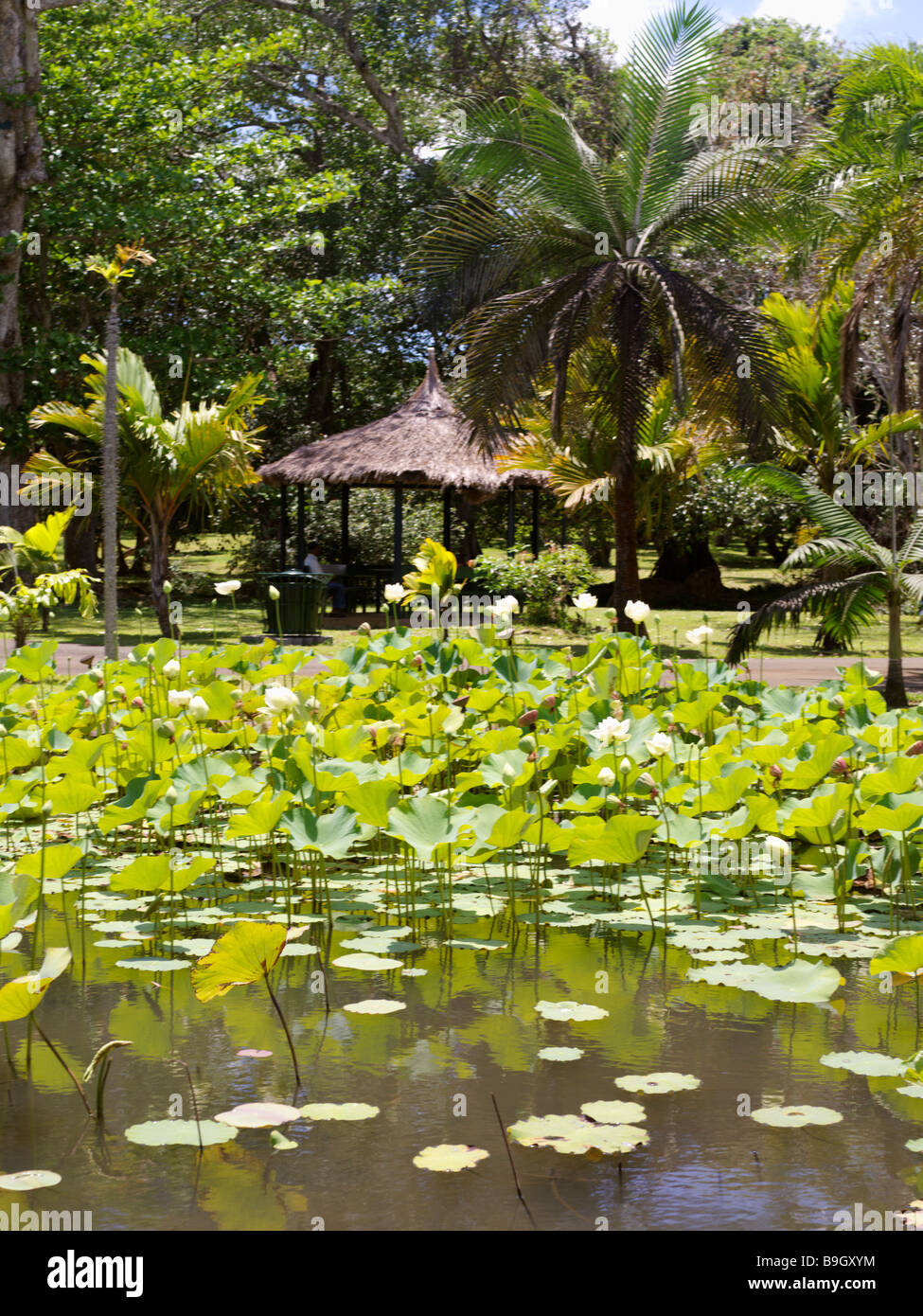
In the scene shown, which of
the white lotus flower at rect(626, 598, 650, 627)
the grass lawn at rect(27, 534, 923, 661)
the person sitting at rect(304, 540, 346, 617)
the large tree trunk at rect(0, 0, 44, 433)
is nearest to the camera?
the white lotus flower at rect(626, 598, 650, 627)

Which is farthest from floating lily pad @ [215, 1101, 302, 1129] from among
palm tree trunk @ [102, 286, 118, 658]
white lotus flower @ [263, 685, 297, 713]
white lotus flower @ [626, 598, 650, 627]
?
palm tree trunk @ [102, 286, 118, 658]

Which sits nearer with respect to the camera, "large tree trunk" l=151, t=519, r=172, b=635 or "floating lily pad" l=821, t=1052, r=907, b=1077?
"floating lily pad" l=821, t=1052, r=907, b=1077

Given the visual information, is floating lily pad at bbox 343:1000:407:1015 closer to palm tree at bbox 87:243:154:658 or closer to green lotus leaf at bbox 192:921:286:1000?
green lotus leaf at bbox 192:921:286:1000

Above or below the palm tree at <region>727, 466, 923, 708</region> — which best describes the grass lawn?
below

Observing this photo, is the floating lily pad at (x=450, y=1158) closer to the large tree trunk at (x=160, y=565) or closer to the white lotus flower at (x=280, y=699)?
the white lotus flower at (x=280, y=699)

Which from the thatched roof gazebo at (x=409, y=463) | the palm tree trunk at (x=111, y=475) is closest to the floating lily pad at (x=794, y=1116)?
the palm tree trunk at (x=111, y=475)

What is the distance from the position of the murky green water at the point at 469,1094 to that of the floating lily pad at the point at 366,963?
0.09 m

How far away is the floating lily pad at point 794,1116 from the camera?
2.46 metres

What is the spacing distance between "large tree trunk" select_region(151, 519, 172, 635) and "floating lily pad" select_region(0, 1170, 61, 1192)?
38.0 feet

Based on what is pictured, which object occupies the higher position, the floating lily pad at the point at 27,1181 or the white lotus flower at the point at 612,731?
the white lotus flower at the point at 612,731

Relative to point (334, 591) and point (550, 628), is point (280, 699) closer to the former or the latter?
point (550, 628)

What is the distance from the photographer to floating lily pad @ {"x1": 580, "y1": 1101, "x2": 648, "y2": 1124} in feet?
7.97

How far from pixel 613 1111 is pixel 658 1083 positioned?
0.20 metres

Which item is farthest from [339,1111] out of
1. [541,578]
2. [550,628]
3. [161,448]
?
[541,578]
